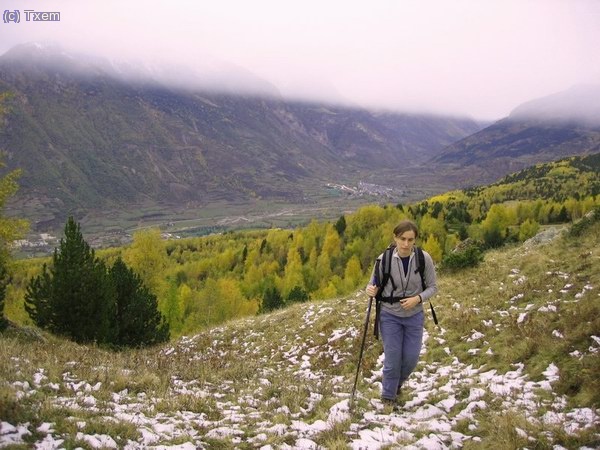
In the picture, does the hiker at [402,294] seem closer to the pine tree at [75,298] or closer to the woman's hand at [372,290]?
the woman's hand at [372,290]

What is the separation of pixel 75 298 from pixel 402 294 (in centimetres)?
1885

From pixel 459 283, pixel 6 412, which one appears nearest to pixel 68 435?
pixel 6 412

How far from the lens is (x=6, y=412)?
585 centimetres

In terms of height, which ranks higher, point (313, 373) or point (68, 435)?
point (68, 435)

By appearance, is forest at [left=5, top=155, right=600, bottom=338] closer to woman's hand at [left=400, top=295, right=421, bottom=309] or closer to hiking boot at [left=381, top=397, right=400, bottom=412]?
hiking boot at [left=381, top=397, right=400, bottom=412]

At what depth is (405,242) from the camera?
7.18 m

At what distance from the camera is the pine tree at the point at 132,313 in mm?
25062

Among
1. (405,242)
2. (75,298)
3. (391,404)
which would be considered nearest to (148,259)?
(75,298)

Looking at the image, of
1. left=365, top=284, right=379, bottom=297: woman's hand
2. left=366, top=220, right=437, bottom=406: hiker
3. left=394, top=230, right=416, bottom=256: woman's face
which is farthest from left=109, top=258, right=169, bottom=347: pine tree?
left=394, top=230, right=416, bottom=256: woman's face

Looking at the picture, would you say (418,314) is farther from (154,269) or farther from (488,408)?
(154,269)

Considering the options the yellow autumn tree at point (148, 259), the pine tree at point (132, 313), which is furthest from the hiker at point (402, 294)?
the yellow autumn tree at point (148, 259)

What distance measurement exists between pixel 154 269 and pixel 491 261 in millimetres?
44878

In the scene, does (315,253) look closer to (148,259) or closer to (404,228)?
(148,259)

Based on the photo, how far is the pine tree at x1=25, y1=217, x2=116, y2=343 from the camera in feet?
67.7
